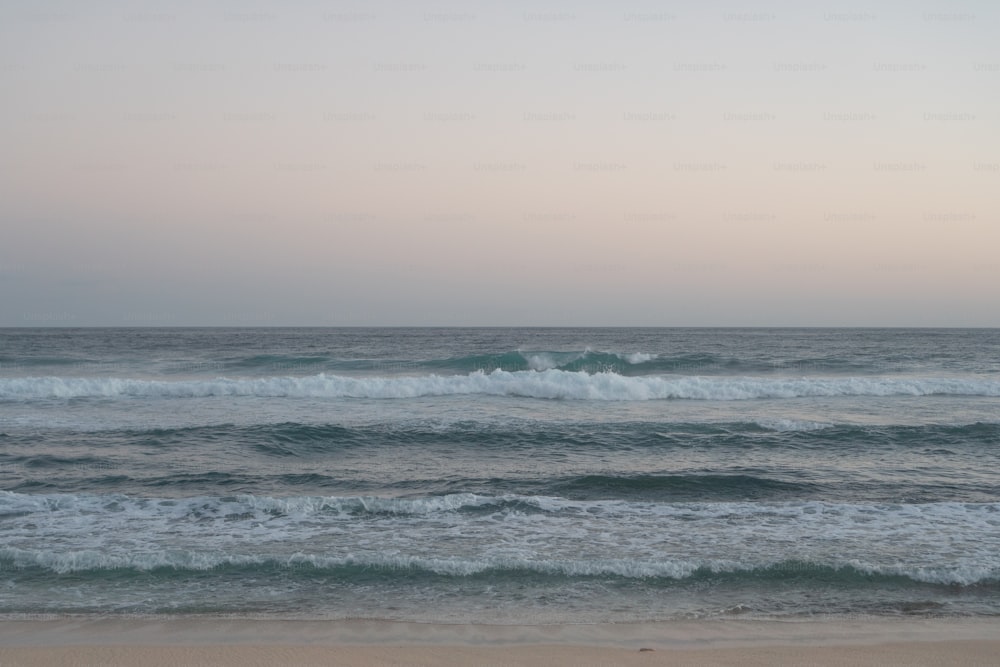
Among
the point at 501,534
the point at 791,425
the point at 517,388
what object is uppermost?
the point at 517,388

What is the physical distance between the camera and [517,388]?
84.1ft

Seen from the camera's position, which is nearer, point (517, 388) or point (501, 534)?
point (501, 534)

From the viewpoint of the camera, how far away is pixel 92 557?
8.15 metres

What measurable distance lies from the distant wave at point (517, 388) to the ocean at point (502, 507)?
3.19 feet

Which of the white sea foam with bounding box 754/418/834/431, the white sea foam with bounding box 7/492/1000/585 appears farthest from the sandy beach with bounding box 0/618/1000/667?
the white sea foam with bounding box 754/418/834/431

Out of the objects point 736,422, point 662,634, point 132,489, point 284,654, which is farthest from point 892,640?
point 736,422

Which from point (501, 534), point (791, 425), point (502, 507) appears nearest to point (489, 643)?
point (501, 534)

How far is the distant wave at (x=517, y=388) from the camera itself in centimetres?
2511

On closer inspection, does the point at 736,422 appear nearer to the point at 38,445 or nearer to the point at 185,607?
the point at 185,607

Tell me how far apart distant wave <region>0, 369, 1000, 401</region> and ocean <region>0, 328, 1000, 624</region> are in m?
0.97

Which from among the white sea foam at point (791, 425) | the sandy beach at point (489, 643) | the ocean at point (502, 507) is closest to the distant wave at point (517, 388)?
the ocean at point (502, 507)

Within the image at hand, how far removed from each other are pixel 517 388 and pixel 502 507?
15.1 m

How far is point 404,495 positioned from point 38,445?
9835 millimetres

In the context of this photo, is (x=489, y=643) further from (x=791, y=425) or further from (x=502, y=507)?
(x=791, y=425)
